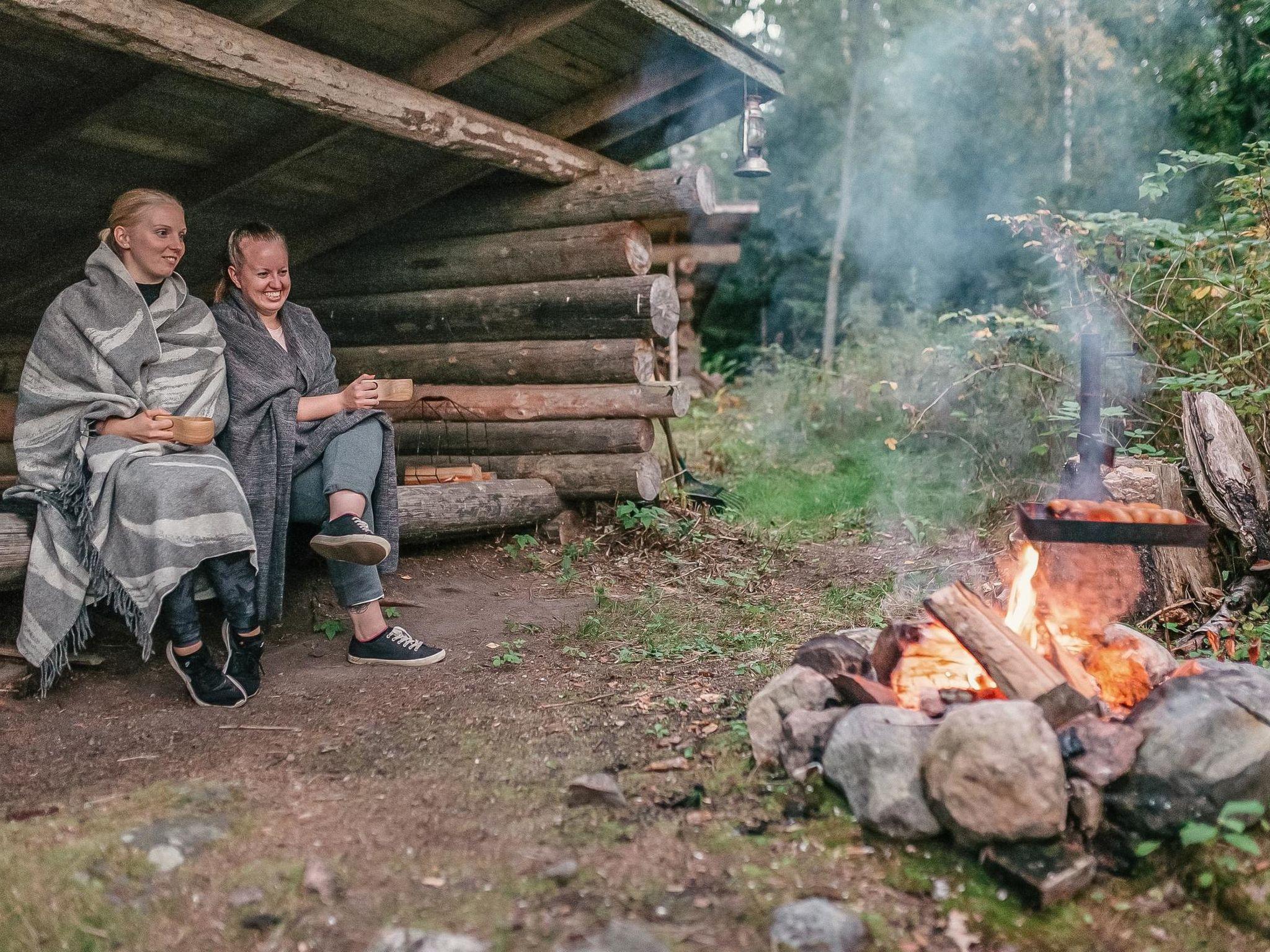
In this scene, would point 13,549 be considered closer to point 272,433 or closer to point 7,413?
point 272,433

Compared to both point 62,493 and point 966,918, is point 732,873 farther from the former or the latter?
point 62,493

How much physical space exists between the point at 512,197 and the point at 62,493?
356cm

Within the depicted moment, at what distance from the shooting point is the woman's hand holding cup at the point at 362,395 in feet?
13.9

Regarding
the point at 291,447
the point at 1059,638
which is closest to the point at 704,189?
the point at 291,447

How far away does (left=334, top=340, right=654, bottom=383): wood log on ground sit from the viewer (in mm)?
6125

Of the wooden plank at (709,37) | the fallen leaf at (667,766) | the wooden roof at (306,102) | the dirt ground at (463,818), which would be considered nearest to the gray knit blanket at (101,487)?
the dirt ground at (463,818)

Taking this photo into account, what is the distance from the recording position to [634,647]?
434 cm

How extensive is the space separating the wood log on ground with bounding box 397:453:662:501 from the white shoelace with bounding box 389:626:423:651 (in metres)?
2.08

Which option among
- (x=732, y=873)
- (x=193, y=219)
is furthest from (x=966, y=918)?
(x=193, y=219)

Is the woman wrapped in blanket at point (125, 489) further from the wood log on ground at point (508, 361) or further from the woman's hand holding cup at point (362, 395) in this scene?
the wood log on ground at point (508, 361)

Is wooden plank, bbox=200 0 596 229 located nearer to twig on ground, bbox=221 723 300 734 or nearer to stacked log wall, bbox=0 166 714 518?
stacked log wall, bbox=0 166 714 518

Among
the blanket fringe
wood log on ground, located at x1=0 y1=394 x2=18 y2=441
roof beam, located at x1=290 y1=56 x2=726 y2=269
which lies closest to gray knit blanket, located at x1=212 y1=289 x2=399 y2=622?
the blanket fringe

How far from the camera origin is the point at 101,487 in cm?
358

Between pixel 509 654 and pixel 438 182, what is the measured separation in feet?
11.4
